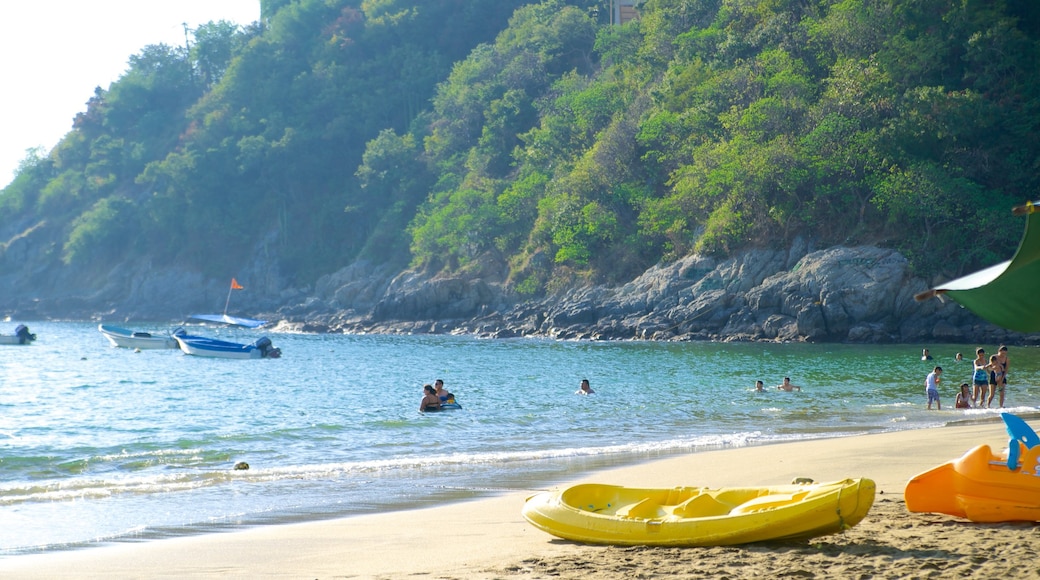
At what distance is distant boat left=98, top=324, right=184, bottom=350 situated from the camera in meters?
47.1

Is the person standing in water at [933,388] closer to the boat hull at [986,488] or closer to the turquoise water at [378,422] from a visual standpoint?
the turquoise water at [378,422]

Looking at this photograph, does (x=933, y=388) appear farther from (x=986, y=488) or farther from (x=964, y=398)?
(x=986, y=488)

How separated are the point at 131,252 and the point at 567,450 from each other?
7763 centimetres

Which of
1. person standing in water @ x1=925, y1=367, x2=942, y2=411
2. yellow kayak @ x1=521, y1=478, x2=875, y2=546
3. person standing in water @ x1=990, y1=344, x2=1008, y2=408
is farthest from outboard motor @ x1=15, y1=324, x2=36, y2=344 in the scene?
yellow kayak @ x1=521, y1=478, x2=875, y2=546

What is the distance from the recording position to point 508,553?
708cm

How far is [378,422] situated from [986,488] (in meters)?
13.5

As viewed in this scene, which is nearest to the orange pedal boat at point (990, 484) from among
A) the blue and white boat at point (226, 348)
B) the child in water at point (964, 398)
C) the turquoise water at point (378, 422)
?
the turquoise water at point (378, 422)

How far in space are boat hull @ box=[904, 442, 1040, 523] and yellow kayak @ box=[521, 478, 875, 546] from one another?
0.86 m

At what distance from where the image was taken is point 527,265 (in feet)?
187

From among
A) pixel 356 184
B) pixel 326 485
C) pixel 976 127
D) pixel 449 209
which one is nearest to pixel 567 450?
pixel 326 485

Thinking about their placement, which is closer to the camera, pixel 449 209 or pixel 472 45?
pixel 449 209

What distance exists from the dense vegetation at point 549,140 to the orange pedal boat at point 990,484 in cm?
3626

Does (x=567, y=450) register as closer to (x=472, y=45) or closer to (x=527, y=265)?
(x=527, y=265)

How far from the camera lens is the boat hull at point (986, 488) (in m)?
6.81
